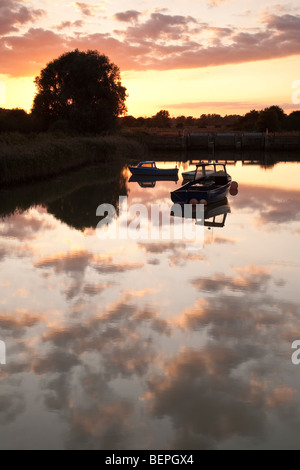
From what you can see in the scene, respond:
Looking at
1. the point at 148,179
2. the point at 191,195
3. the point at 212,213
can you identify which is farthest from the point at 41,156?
the point at 212,213

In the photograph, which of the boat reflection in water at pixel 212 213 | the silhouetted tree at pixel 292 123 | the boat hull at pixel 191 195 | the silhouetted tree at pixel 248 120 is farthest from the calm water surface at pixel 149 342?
the silhouetted tree at pixel 248 120

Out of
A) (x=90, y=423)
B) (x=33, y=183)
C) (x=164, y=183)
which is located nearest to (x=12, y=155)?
(x=33, y=183)

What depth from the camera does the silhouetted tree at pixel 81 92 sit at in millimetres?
75750

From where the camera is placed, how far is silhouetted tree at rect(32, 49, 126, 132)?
75750mm

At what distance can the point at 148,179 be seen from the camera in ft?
145

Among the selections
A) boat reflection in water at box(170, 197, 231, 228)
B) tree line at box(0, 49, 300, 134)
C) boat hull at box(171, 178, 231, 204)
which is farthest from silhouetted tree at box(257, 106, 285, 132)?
boat hull at box(171, 178, 231, 204)

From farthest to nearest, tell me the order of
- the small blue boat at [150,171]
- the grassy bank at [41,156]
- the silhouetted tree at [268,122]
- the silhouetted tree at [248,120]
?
the silhouetted tree at [248,120], the silhouetted tree at [268,122], the small blue boat at [150,171], the grassy bank at [41,156]

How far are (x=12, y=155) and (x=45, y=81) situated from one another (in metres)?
50.3

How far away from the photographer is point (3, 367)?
870 centimetres

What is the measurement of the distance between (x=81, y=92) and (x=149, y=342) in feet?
236

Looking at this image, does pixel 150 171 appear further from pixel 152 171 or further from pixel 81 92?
pixel 81 92

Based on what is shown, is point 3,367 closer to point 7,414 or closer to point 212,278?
point 7,414

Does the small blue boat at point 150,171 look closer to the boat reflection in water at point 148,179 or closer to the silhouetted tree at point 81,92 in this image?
the boat reflection in water at point 148,179

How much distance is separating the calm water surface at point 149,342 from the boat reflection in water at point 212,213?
2.60 m
